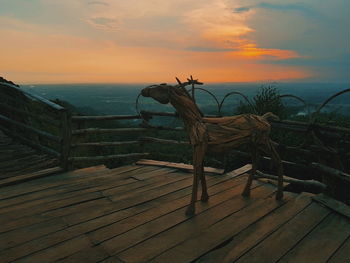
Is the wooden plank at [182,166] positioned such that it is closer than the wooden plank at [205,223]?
No

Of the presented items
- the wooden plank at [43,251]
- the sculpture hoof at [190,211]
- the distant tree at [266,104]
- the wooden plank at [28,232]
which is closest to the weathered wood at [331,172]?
the sculpture hoof at [190,211]

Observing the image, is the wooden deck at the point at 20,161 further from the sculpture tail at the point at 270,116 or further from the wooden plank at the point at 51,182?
the sculpture tail at the point at 270,116

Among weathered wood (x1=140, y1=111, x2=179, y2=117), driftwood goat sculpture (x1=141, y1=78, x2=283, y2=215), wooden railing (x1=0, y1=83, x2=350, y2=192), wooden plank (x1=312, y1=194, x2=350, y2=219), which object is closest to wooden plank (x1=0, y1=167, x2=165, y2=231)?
driftwood goat sculpture (x1=141, y1=78, x2=283, y2=215)

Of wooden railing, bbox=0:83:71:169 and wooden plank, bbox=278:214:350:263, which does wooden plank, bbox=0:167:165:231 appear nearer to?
wooden railing, bbox=0:83:71:169

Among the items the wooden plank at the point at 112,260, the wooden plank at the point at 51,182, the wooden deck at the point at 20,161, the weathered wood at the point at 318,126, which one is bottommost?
the wooden deck at the point at 20,161

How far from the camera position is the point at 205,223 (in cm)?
246

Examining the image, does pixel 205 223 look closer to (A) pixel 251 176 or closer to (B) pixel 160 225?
(B) pixel 160 225

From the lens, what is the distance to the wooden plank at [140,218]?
2248 millimetres

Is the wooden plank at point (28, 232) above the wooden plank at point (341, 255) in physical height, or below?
below

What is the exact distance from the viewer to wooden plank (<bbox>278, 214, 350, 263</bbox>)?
1.96 metres

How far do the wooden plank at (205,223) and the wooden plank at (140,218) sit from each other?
26 centimetres

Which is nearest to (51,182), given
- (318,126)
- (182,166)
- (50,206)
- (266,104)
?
(50,206)

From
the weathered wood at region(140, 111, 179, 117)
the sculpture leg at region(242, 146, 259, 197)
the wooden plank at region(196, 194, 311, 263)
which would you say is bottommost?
the wooden plank at region(196, 194, 311, 263)

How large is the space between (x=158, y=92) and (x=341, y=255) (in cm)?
204
